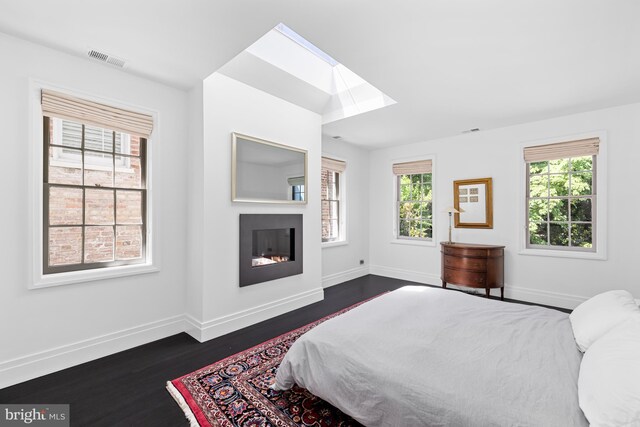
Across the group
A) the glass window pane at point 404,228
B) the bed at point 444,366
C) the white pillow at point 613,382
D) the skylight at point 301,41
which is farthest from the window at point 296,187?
the white pillow at point 613,382

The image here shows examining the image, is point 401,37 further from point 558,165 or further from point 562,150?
point 558,165

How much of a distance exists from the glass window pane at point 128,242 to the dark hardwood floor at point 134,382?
0.91 m

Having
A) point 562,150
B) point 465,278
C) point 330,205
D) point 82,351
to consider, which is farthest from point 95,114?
point 562,150

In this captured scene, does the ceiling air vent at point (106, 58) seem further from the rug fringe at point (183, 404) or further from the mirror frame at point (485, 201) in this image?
the mirror frame at point (485, 201)

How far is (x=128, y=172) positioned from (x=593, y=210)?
5686mm

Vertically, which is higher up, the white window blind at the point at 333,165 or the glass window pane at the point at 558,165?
the white window blind at the point at 333,165

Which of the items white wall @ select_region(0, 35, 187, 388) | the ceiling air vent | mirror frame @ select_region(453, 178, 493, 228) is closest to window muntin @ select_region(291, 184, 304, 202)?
white wall @ select_region(0, 35, 187, 388)

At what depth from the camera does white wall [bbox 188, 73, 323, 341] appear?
9.55ft

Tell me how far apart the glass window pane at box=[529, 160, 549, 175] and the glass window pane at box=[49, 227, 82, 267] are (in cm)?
568

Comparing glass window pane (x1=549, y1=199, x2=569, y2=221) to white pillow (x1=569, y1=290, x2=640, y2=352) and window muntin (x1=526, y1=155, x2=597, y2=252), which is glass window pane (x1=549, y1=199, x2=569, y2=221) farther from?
white pillow (x1=569, y1=290, x2=640, y2=352)

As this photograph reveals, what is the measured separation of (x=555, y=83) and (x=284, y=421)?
3950 mm

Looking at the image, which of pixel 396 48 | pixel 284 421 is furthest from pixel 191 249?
pixel 396 48

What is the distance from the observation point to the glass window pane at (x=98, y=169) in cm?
260

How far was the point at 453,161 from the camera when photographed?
4855 mm
